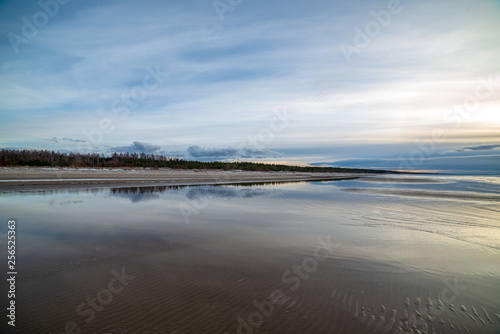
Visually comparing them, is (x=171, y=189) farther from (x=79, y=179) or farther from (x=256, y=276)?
(x=256, y=276)

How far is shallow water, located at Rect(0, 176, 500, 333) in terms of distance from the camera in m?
3.76

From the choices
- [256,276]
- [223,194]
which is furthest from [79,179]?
[256,276]

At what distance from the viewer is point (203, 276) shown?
516 centimetres

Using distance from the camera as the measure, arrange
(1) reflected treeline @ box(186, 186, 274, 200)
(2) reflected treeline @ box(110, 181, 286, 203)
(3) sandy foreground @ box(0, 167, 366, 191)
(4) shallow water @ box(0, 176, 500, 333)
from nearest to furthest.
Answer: (4) shallow water @ box(0, 176, 500, 333) → (2) reflected treeline @ box(110, 181, 286, 203) → (1) reflected treeline @ box(186, 186, 274, 200) → (3) sandy foreground @ box(0, 167, 366, 191)

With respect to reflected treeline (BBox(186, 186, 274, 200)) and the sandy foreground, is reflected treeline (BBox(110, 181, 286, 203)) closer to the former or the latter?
reflected treeline (BBox(186, 186, 274, 200))

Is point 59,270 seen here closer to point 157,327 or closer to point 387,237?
point 157,327

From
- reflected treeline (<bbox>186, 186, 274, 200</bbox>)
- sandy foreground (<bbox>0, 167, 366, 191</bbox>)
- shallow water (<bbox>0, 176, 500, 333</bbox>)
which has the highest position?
sandy foreground (<bbox>0, 167, 366, 191</bbox>)

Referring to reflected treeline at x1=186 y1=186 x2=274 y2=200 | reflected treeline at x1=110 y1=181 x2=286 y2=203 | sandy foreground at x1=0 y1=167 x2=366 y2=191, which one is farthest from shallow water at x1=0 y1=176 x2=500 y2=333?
sandy foreground at x1=0 y1=167 x2=366 y2=191

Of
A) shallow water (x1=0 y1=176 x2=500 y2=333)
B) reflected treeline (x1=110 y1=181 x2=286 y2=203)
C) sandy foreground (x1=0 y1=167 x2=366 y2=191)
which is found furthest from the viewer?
sandy foreground (x1=0 y1=167 x2=366 y2=191)

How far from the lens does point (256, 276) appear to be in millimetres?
5215

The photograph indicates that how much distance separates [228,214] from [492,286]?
29.3ft

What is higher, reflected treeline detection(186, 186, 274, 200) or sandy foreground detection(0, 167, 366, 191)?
sandy foreground detection(0, 167, 366, 191)

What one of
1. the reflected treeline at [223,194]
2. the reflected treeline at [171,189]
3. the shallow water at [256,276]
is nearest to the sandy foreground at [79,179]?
the reflected treeline at [171,189]

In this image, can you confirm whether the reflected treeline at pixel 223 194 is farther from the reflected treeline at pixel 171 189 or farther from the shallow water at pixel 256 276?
the shallow water at pixel 256 276
